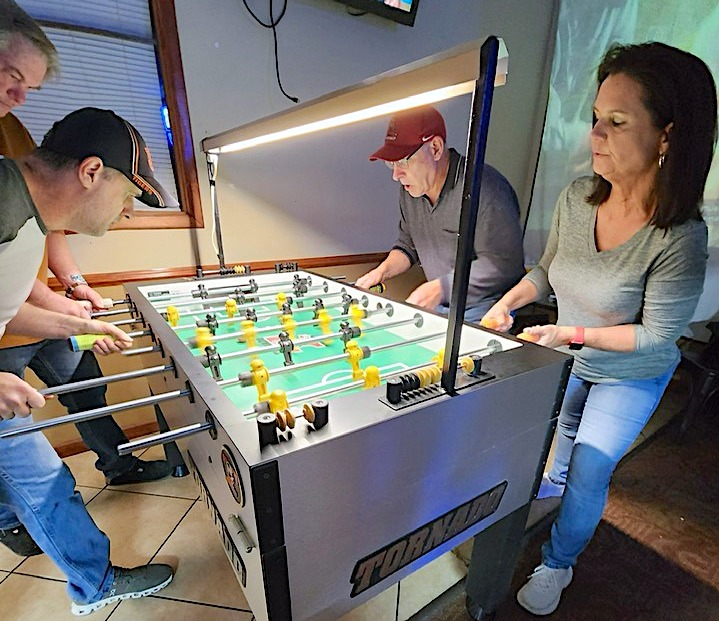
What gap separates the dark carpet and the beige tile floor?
0.33 feet

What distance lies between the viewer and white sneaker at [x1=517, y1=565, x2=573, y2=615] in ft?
4.00

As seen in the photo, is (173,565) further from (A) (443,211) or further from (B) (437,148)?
(B) (437,148)

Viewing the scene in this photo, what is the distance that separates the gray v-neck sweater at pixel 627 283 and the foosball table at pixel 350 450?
0.35 m

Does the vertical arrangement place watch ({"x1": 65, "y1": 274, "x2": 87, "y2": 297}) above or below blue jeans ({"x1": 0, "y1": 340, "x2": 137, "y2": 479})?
above

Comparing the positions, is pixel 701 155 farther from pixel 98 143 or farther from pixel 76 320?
pixel 76 320

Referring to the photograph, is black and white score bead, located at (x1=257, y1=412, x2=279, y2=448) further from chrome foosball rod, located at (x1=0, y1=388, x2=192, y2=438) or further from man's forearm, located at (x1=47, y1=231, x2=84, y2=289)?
man's forearm, located at (x1=47, y1=231, x2=84, y2=289)

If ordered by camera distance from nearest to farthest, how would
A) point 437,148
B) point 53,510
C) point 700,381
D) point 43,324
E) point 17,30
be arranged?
point 17,30, point 53,510, point 43,324, point 437,148, point 700,381

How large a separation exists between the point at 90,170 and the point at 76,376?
3.09 feet

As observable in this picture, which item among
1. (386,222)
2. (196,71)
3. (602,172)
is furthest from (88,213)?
(386,222)

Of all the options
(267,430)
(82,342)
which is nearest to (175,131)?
(82,342)

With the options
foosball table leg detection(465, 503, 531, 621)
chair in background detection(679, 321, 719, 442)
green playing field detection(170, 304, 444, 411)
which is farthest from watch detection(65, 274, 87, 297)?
chair in background detection(679, 321, 719, 442)

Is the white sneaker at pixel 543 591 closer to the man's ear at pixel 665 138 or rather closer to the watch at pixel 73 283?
the man's ear at pixel 665 138

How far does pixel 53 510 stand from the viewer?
1.04 m

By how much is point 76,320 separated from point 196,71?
4.52 ft
